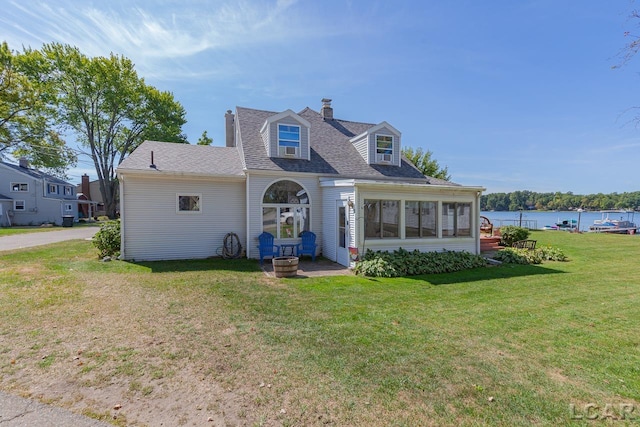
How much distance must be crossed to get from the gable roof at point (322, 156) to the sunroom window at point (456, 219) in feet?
9.59

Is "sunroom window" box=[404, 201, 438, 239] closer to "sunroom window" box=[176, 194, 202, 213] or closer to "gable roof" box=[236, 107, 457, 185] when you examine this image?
"gable roof" box=[236, 107, 457, 185]

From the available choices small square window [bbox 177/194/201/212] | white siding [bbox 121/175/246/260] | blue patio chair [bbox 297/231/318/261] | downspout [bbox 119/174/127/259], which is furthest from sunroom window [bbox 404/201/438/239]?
downspout [bbox 119/174/127/259]

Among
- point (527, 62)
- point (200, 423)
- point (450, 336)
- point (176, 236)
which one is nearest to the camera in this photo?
point (200, 423)

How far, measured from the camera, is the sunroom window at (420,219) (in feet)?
35.9

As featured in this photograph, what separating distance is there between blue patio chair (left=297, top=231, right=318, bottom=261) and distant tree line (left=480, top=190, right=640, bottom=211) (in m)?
70.4

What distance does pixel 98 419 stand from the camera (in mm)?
2764

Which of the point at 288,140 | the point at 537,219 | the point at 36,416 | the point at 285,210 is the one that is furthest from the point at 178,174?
the point at 537,219

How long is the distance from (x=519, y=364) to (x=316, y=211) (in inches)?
367

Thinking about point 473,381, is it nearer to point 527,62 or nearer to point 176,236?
point 176,236

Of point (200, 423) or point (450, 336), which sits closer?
point (200, 423)

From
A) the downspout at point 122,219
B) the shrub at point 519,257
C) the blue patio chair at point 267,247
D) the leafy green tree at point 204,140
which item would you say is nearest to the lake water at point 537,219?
the shrub at point 519,257

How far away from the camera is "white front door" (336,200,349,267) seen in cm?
1059

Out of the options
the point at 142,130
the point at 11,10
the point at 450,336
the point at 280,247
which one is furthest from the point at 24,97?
the point at 450,336

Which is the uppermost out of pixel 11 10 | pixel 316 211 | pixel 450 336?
pixel 11 10
